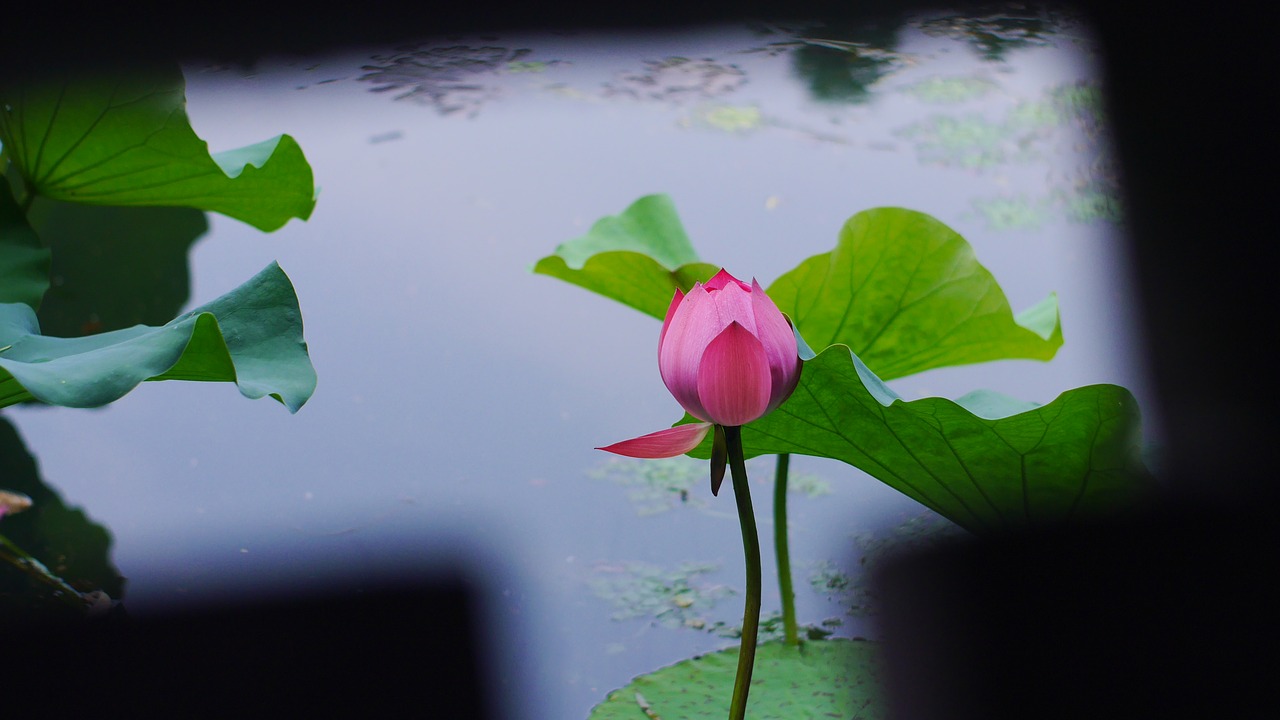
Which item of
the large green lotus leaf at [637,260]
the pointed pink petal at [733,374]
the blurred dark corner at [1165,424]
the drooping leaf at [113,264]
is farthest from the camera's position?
Result: the drooping leaf at [113,264]

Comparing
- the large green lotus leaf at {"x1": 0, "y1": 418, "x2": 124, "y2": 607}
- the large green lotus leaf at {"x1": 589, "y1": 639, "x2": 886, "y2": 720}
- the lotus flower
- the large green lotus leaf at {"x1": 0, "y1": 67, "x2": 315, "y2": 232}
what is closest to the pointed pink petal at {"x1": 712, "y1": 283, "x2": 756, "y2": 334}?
the lotus flower

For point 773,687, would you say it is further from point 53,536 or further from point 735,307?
point 53,536

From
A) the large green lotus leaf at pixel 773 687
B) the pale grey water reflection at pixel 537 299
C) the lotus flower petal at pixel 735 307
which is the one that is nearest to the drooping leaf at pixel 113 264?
the pale grey water reflection at pixel 537 299

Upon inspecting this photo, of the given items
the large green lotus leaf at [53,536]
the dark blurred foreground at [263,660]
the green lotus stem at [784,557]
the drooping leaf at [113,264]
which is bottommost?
the dark blurred foreground at [263,660]

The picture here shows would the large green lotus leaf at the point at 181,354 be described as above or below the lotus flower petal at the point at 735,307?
below

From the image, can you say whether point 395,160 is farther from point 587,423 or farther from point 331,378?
point 587,423

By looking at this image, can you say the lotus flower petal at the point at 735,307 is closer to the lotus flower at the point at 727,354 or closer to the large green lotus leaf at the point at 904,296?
the lotus flower at the point at 727,354

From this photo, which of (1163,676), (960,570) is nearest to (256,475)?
(960,570)

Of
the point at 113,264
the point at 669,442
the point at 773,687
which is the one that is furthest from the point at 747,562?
the point at 113,264
